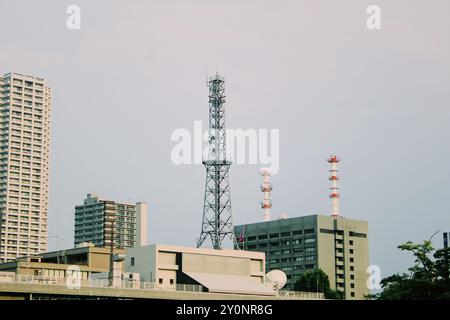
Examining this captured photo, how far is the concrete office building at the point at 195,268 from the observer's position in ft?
394

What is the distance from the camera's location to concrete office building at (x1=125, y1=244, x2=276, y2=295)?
120 m

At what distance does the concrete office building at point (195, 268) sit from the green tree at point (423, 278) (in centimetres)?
3780

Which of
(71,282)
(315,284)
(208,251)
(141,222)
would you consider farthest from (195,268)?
(315,284)

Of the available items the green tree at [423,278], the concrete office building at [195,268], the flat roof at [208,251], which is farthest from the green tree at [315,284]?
the green tree at [423,278]

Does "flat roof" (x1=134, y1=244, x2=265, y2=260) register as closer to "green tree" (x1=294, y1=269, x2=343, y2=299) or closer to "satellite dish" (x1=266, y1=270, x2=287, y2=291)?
"satellite dish" (x1=266, y1=270, x2=287, y2=291)

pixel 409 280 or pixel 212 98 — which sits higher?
pixel 212 98

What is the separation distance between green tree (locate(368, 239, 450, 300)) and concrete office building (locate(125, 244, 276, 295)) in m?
37.8

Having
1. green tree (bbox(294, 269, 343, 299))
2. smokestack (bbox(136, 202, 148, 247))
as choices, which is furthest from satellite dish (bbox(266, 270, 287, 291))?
smokestack (bbox(136, 202, 148, 247))

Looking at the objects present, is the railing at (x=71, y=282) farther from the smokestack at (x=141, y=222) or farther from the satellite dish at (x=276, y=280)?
the smokestack at (x=141, y=222)

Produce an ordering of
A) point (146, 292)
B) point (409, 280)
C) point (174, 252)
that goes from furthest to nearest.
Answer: point (174, 252) → point (146, 292) → point (409, 280)

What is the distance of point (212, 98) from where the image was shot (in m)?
156
